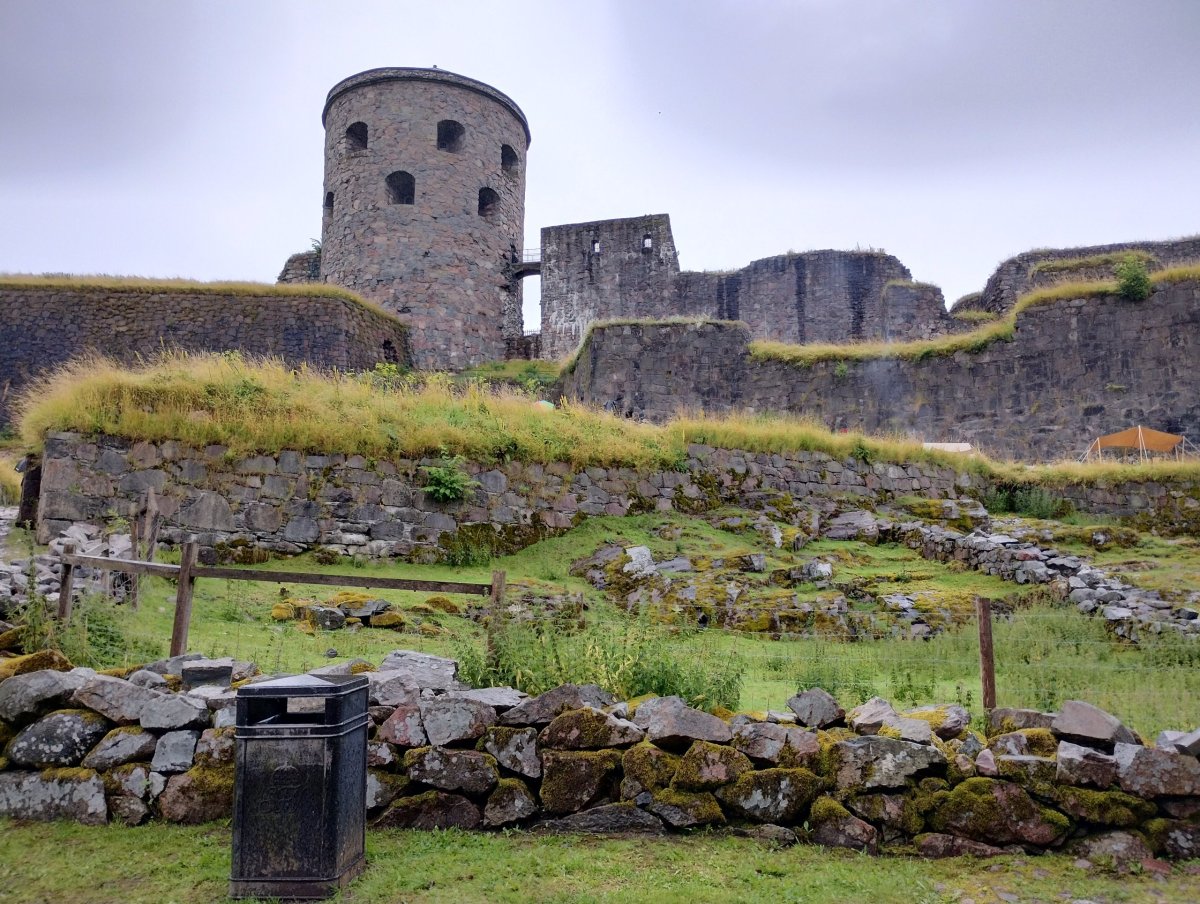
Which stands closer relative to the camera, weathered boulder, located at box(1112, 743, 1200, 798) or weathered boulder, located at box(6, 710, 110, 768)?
weathered boulder, located at box(1112, 743, 1200, 798)

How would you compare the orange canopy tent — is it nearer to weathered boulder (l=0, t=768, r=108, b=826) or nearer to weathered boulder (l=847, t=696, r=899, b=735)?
weathered boulder (l=847, t=696, r=899, b=735)

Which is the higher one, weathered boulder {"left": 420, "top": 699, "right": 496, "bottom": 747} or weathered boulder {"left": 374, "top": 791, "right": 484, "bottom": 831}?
weathered boulder {"left": 420, "top": 699, "right": 496, "bottom": 747}

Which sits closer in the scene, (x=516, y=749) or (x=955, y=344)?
(x=516, y=749)

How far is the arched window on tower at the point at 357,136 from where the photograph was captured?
31578mm

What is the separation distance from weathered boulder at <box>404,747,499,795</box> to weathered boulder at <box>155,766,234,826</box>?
102 centimetres

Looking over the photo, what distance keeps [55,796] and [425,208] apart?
88.6 feet

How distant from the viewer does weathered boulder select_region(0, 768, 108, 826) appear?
17.9 feet

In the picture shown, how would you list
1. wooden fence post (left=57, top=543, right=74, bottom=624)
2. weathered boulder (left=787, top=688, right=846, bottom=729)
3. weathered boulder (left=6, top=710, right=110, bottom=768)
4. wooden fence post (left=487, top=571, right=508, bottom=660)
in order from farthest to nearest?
wooden fence post (left=57, top=543, right=74, bottom=624) < wooden fence post (left=487, top=571, right=508, bottom=660) < weathered boulder (left=787, top=688, right=846, bottom=729) < weathered boulder (left=6, top=710, right=110, bottom=768)

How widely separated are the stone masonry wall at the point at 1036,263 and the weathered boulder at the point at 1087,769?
22037mm

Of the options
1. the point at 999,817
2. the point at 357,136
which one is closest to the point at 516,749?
the point at 999,817

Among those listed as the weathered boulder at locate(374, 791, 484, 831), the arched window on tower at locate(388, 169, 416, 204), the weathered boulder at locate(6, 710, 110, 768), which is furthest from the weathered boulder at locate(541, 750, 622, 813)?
the arched window on tower at locate(388, 169, 416, 204)

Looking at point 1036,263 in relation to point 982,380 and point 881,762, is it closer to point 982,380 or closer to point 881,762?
point 982,380

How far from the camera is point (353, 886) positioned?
476cm

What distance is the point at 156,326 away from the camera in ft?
81.0
